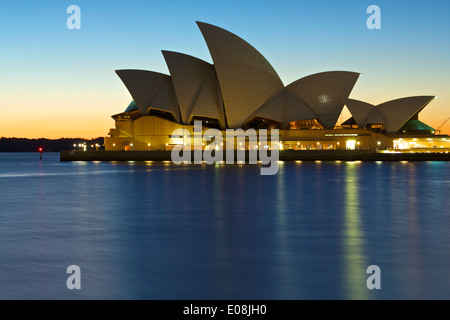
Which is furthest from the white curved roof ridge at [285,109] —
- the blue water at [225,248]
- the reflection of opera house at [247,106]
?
the blue water at [225,248]

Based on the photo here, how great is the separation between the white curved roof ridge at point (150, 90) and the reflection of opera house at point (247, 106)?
15 cm

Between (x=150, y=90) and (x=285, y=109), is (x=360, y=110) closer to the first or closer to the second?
(x=285, y=109)

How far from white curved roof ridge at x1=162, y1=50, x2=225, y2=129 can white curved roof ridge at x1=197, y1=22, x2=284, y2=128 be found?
240cm

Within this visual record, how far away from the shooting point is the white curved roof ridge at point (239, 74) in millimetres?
62312

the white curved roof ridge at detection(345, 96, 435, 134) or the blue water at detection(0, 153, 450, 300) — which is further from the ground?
the white curved roof ridge at detection(345, 96, 435, 134)

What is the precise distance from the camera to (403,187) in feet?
92.9

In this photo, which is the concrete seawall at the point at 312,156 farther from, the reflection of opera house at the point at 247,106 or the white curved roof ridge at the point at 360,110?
the white curved roof ridge at the point at 360,110

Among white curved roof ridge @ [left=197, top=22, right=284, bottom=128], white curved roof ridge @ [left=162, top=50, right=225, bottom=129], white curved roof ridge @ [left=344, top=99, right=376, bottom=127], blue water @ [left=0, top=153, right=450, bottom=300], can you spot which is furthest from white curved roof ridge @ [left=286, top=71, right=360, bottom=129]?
blue water @ [left=0, top=153, right=450, bottom=300]

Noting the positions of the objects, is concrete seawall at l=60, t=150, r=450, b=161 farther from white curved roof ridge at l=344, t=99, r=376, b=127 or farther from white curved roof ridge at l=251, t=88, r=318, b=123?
white curved roof ridge at l=344, t=99, r=376, b=127

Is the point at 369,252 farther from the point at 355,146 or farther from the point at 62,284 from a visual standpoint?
the point at 355,146

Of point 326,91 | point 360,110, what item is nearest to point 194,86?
point 326,91

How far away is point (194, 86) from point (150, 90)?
7.04m

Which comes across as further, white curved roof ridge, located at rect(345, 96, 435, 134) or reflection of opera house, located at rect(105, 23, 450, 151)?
white curved roof ridge, located at rect(345, 96, 435, 134)

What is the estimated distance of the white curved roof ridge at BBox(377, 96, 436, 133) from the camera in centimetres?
7231
